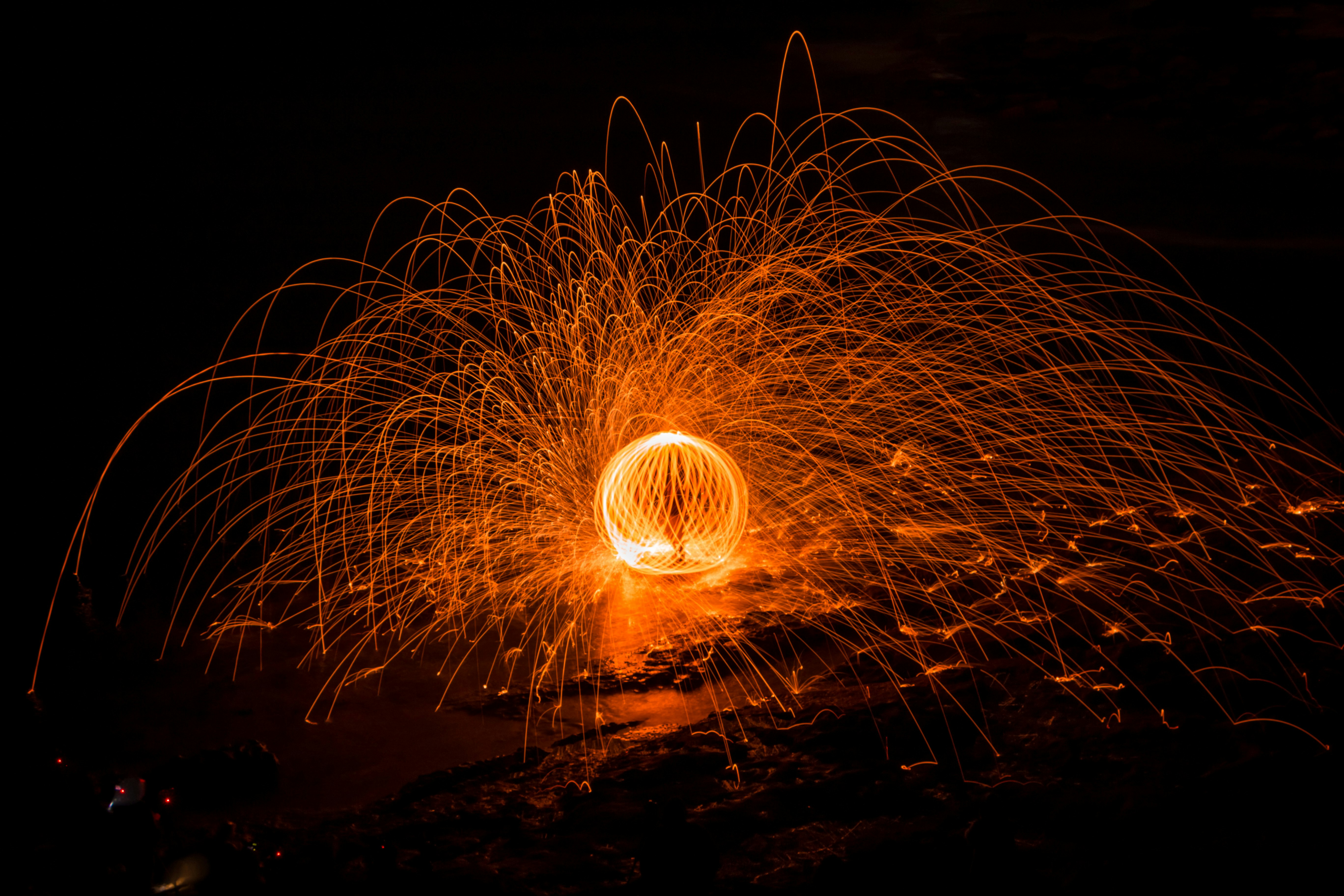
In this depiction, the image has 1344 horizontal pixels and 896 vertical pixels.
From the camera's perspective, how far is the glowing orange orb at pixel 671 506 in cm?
742

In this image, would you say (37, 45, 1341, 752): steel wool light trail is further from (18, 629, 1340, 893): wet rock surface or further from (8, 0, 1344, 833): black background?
(8, 0, 1344, 833): black background

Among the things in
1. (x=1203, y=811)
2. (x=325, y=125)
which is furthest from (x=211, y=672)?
(x=325, y=125)

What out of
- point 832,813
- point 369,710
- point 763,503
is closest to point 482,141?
point 763,503

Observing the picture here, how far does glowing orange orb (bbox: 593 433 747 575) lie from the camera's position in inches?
292

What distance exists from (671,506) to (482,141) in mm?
15356

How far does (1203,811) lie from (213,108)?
2218 centimetres

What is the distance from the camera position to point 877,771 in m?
5.11

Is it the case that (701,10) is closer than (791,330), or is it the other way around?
(791,330)

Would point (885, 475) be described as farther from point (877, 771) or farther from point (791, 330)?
point (877, 771)

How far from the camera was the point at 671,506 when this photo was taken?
7.37m

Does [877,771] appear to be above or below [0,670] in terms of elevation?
below

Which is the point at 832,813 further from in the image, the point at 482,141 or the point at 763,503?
the point at 482,141

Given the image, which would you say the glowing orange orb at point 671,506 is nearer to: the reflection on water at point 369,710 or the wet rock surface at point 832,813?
the reflection on water at point 369,710

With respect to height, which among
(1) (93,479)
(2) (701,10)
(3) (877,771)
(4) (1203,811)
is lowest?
→ (4) (1203,811)
